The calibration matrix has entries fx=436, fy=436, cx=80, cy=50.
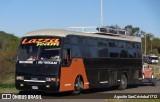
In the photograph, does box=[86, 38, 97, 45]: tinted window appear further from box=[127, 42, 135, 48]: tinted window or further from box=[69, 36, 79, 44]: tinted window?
box=[127, 42, 135, 48]: tinted window

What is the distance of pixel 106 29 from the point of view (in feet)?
91.5

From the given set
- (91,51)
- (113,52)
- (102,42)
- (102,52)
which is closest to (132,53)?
(113,52)

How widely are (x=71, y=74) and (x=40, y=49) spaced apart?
1.98 metres

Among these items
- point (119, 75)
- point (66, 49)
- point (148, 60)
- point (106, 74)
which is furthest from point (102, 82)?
point (148, 60)

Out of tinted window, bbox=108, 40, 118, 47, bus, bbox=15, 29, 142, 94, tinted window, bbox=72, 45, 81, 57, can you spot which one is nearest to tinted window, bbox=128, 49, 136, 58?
tinted window, bbox=108, 40, 118, 47

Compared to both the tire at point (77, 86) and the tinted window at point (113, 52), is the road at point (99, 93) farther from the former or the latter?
the tinted window at point (113, 52)

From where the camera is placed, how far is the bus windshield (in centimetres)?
2058

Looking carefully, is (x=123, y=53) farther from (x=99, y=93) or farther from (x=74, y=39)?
(x=74, y=39)

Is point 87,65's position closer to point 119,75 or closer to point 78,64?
point 78,64

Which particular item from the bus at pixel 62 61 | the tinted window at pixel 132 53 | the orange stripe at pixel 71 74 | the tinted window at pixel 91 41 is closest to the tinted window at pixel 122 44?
the tinted window at pixel 132 53

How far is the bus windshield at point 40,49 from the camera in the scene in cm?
2058

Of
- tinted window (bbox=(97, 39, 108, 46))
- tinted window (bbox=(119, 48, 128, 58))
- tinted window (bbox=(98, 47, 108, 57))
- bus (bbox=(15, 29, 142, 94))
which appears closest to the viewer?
bus (bbox=(15, 29, 142, 94))

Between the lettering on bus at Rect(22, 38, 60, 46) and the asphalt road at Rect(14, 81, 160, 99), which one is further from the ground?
the lettering on bus at Rect(22, 38, 60, 46)

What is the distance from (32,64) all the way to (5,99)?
2976 millimetres
